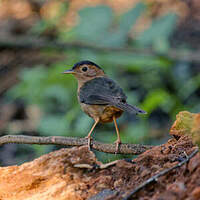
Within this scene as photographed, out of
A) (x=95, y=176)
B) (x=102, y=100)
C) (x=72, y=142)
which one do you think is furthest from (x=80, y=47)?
(x=95, y=176)

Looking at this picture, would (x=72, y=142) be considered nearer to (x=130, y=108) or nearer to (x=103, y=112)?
(x=130, y=108)

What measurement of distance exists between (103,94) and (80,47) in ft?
13.0

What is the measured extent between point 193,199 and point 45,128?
478cm

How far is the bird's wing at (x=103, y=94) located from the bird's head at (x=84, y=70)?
0.60 ft

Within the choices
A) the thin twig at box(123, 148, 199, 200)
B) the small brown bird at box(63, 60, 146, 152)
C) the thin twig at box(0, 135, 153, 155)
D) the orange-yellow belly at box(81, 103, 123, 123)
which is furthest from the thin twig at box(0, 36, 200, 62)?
the thin twig at box(123, 148, 199, 200)

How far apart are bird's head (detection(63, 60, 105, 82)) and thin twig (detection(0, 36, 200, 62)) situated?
8.76 feet

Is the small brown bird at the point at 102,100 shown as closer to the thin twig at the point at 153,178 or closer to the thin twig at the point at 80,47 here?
the thin twig at the point at 153,178

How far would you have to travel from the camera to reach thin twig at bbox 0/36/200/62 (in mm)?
7348

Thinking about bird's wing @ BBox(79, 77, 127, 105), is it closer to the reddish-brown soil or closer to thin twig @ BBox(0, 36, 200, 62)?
the reddish-brown soil

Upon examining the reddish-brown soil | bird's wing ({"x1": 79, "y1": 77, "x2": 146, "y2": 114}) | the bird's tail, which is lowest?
the reddish-brown soil

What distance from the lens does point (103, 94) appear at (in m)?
4.11

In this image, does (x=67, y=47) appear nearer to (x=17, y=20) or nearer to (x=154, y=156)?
(x=17, y=20)

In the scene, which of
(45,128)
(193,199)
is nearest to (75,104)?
(45,128)

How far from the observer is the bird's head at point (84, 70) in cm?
485
